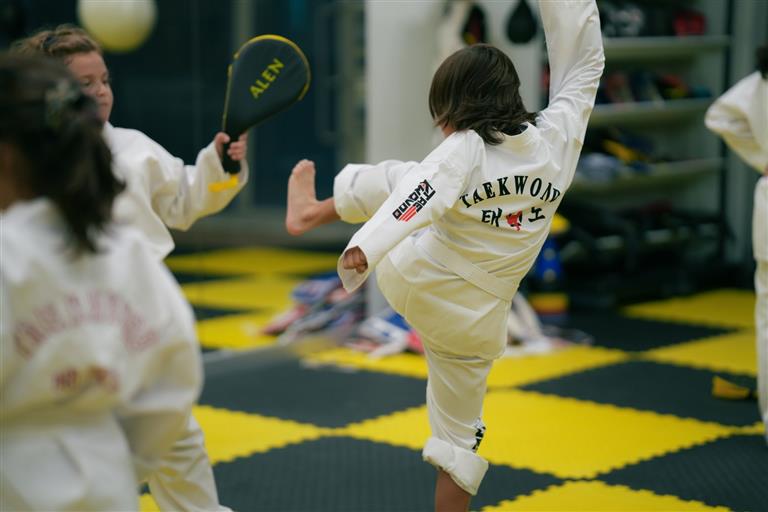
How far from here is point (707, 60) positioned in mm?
9125

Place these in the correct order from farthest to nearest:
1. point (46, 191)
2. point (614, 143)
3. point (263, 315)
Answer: point (614, 143)
point (263, 315)
point (46, 191)

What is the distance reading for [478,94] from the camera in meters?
3.24

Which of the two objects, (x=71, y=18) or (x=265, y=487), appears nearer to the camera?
(x=265, y=487)

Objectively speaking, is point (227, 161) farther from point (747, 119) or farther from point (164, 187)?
point (747, 119)

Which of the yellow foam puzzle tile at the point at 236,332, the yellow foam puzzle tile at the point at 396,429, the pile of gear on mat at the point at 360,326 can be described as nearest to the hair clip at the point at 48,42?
the yellow foam puzzle tile at the point at 396,429

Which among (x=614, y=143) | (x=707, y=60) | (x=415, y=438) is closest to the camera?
(x=415, y=438)

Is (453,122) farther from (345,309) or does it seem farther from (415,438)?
(345,309)

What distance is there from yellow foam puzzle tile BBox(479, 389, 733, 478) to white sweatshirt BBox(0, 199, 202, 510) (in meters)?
2.67

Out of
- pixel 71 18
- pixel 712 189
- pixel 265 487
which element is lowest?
pixel 712 189

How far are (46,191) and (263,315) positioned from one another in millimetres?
5024

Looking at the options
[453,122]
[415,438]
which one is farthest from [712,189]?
[453,122]

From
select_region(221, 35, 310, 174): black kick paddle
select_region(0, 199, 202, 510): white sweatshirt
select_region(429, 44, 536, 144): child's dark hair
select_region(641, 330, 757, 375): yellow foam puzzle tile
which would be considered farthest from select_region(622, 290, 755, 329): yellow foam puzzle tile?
select_region(0, 199, 202, 510): white sweatshirt

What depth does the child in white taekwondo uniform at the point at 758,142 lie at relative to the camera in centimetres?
470

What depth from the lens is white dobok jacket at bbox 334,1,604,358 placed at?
319 centimetres
